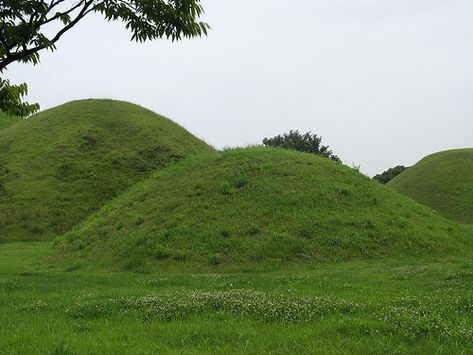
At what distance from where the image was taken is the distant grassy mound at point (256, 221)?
19.7m

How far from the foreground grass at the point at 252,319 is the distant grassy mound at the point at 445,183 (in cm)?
4022

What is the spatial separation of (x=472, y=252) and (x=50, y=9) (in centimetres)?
2040

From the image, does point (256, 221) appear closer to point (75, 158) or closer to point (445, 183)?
point (75, 158)

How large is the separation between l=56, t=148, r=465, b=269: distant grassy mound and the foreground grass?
674cm

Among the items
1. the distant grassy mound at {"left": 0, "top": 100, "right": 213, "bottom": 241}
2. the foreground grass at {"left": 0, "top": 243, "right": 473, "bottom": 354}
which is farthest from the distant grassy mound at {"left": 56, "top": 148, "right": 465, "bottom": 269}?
the distant grassy mound at {"left": 0, "top": 100, "right": 213, "bottom": 241}

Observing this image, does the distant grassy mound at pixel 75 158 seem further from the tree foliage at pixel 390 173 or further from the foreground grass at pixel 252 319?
the tree foliage at pixel 390 173

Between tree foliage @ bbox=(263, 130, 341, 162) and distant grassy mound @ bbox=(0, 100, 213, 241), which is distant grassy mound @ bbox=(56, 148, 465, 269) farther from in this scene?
tree foliage @ bbox=(263, 130, 341, 162)

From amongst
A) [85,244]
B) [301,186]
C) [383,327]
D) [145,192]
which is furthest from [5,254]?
[383,327]

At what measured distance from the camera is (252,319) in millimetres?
7938

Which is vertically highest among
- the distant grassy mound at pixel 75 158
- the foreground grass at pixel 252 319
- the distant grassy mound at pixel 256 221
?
the distant grassy mound at pixel 75 158

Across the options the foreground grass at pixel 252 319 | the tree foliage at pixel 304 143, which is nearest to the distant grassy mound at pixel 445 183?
the tree foliage at pixel 304 143

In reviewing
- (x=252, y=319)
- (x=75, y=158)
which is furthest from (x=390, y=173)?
(x=252, y=319)

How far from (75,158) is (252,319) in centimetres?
3507

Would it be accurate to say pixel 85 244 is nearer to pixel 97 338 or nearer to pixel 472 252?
pixel 97 338
